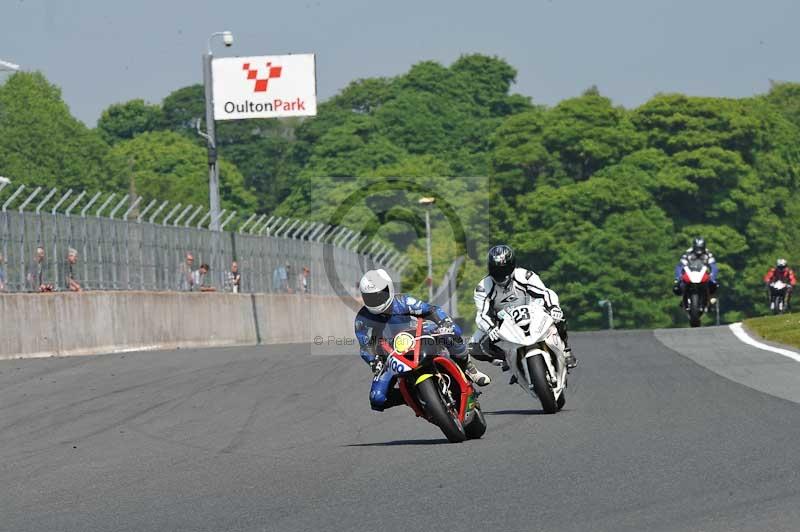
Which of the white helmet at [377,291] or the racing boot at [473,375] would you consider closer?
the white helmet at [377,291]

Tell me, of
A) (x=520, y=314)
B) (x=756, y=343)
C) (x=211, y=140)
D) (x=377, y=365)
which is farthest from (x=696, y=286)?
(x=377, y=365)

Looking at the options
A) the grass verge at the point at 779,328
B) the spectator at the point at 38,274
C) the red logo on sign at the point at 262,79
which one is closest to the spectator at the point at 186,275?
the spectator at the point at 38,274

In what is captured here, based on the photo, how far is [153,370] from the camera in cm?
2198

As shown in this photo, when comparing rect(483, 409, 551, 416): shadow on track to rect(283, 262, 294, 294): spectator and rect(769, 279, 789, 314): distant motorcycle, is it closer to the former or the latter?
rect(769, 279, 789, 314): distant motorcycle

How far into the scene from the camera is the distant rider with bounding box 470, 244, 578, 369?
48.5 feet

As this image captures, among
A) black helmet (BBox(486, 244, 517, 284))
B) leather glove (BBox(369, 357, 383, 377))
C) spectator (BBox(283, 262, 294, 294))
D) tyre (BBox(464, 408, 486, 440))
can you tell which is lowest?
tyre (BBox(464, 408, 486, 440))

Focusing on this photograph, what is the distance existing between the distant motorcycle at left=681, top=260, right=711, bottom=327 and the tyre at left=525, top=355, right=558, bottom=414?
54.2 ft

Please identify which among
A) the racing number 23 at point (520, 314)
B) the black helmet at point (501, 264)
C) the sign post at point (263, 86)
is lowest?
the racing number 23 at point (520, 314)

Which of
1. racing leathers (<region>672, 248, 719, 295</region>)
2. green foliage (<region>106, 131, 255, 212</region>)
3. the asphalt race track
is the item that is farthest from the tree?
the asphalt race track

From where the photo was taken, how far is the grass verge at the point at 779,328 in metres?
24.3

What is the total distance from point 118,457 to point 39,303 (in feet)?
40.7

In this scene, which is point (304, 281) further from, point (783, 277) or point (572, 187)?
point (572, 187)

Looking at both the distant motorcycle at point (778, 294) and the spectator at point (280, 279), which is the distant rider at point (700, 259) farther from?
the spectator at point (280, 279)

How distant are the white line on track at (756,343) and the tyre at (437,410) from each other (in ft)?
28.6
